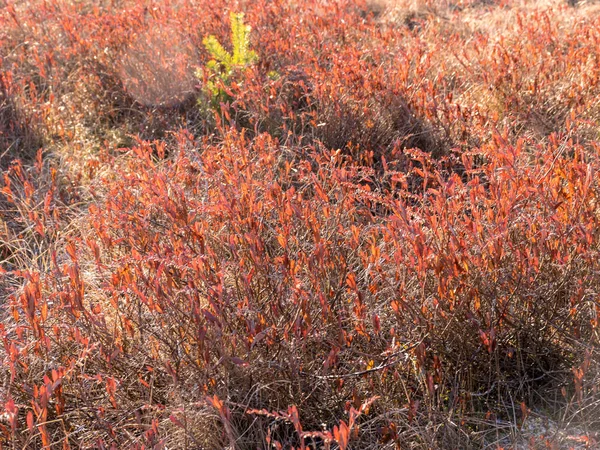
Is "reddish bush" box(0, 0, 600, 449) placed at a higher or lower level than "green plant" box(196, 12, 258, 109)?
lower

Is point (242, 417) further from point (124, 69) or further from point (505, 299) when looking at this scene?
point (124, 69)

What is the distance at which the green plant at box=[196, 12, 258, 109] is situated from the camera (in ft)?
14.1

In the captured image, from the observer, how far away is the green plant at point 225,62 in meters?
4.30

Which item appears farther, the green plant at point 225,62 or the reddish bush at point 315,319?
the green plant at point 225,62

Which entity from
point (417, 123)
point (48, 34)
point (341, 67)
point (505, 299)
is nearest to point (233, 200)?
point (505, 299)

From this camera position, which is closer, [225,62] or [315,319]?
[315,319]

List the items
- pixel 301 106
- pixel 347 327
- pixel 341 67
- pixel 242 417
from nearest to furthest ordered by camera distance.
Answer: pixel 242 417 < pixel 347 327 < pixel 341 67 < pixel 301 106

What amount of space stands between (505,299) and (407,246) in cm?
37

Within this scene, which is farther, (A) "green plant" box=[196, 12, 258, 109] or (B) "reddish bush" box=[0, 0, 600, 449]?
(A) "green plant" box=[196, 12, 258, 109]

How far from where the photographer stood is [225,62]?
14.5 ft

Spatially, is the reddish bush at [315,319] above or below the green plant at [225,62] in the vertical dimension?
below

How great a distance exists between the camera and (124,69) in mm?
4695

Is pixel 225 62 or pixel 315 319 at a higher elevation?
pixel 225 62

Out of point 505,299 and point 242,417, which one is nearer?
point 242,417
